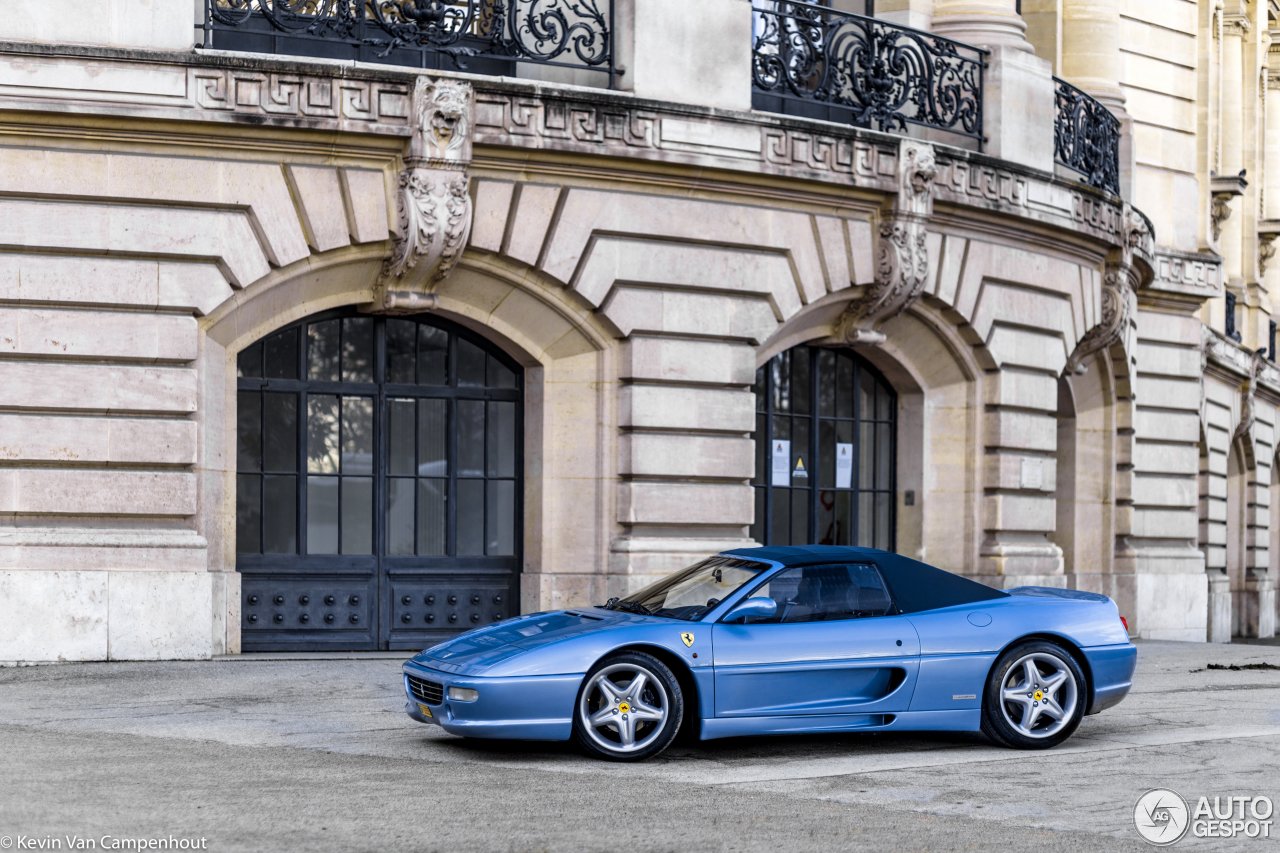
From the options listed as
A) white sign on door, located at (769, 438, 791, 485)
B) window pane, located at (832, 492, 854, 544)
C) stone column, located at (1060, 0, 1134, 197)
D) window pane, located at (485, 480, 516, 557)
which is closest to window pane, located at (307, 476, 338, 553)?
window pane, located at (485, 480, 516, 557)

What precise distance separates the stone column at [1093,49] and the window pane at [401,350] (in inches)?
444

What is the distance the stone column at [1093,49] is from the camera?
2477 centimetres

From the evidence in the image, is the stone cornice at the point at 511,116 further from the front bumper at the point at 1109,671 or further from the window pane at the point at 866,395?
the front bumper at the point at 1109,671

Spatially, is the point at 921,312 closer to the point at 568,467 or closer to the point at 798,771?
the point at 568,467

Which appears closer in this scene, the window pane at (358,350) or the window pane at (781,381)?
the window pane at (358,350)

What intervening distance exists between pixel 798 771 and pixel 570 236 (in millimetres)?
7645

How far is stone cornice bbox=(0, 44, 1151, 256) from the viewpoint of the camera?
48.2ft

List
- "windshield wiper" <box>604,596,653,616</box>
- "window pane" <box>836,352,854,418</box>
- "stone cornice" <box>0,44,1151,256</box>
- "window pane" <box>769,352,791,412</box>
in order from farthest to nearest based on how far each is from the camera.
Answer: "window pane" <box>836,352,854,418</box>, "window pane" <box>769,352,791,412</box>, "stone cornice" <box>0,44,1151,256</box>, "windshield wiper" <box>604,596,653,616</box>

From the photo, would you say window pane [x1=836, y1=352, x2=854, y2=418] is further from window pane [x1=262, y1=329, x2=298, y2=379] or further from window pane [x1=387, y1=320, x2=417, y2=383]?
window pane [x1=262, y1=329, x2=298, y2=379]

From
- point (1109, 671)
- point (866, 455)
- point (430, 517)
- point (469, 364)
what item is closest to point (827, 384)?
point (866, 455)

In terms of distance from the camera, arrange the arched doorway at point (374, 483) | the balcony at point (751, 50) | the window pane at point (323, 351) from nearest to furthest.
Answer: the balcony at point (751, 50)
the arched doorway at point (374, 483)
the window pane at point (323, 351)

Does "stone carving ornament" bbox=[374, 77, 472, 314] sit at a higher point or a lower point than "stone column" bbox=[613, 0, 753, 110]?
lower

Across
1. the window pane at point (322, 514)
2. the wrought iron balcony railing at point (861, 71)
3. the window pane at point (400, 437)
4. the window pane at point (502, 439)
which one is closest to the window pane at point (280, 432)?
the window pane at point (322, 514)

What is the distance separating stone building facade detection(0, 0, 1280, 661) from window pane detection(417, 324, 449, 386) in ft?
0.10
